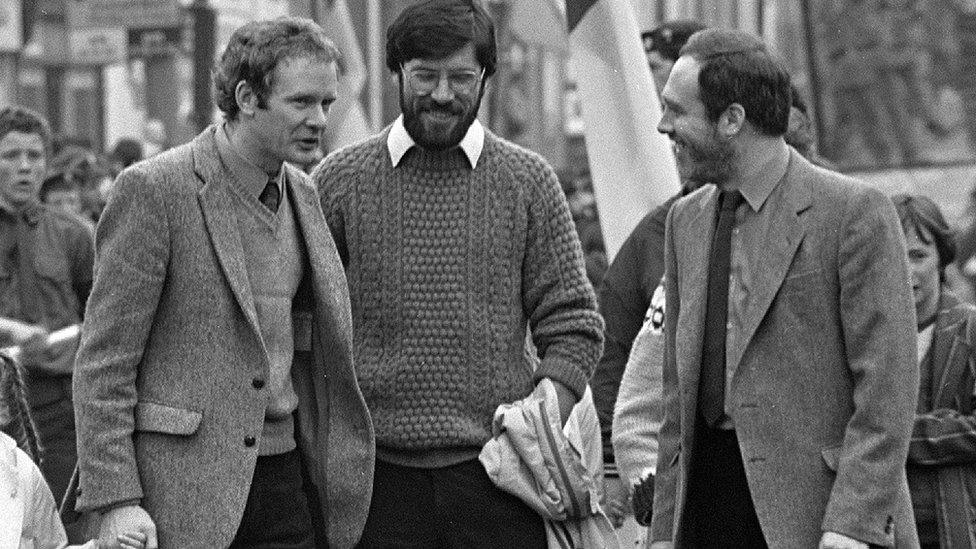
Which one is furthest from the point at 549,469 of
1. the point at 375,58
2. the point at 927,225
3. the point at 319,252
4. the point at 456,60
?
the point at 375,58

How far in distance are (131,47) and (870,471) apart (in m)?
23.9

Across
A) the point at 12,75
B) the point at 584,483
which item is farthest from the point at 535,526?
the point at 12,75

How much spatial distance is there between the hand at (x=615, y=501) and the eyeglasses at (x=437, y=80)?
1.45 m

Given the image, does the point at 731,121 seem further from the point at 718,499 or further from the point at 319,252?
the point at 319,252

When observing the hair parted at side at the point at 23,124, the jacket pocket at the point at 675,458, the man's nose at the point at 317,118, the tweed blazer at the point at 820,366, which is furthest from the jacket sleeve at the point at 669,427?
the hair parted at side at the point at 23,124

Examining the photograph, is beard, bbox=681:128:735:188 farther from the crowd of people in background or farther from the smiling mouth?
the smiling mouth

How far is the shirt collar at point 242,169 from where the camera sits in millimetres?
6164

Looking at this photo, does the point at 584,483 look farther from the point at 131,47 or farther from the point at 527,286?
the point at 131,47

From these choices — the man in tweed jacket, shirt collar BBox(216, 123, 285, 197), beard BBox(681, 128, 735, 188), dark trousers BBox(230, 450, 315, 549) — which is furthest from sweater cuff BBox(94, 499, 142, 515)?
beard BBox(681, 128, 735, 188)

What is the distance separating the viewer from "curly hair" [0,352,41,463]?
6730mm

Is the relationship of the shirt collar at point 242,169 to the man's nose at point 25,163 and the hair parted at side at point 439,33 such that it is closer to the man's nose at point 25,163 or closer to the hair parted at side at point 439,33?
the hair parted at side at point 439,33

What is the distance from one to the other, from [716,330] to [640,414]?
93 cm

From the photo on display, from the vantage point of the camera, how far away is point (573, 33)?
984cm

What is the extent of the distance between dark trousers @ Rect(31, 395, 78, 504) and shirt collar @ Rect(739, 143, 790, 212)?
4.37 meters
